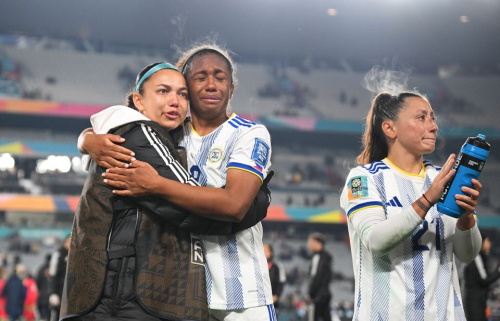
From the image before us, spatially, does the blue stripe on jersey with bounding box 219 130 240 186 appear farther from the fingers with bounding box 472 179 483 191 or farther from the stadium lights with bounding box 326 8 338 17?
the stadium lights with bounding box 326 8 338 17

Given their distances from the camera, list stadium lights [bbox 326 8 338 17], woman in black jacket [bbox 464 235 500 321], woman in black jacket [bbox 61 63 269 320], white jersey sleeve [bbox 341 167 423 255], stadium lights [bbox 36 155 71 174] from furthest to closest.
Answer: stadium lights [bbox 36 155 71 174]
stadium lights [bbox 326 8 338 17]
woman in black jacket [bbox 464 235 500 321]
white jersey sleeve [bbox 341 167 423 255]
woman in black jacket [bbox 61 63 269 320]

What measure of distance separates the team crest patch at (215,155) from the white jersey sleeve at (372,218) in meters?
0.63

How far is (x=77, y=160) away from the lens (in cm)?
2444

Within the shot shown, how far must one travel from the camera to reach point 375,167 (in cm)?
276

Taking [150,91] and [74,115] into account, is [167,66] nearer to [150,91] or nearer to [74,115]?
[150,91]

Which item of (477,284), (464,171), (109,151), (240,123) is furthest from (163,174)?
(477,284)

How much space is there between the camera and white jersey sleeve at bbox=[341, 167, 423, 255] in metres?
2.36

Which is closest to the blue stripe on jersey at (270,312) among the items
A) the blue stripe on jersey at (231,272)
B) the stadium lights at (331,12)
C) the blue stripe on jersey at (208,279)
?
the blue stripe on jersey at (231,272)

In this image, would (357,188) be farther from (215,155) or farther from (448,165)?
(215,155)

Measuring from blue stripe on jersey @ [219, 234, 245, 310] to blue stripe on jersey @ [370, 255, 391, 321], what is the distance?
24.0 inches

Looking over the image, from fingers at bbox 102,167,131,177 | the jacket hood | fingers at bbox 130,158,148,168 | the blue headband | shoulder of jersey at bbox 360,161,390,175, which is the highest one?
the blue headband

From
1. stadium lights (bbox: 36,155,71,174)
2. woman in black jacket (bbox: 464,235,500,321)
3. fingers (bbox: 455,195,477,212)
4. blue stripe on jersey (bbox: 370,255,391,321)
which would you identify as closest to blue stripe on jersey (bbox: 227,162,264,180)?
blue stripe on jersey (bbox: 370,255,391,321)

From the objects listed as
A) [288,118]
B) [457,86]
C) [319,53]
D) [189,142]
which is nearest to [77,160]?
[288,118]

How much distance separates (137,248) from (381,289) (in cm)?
113
